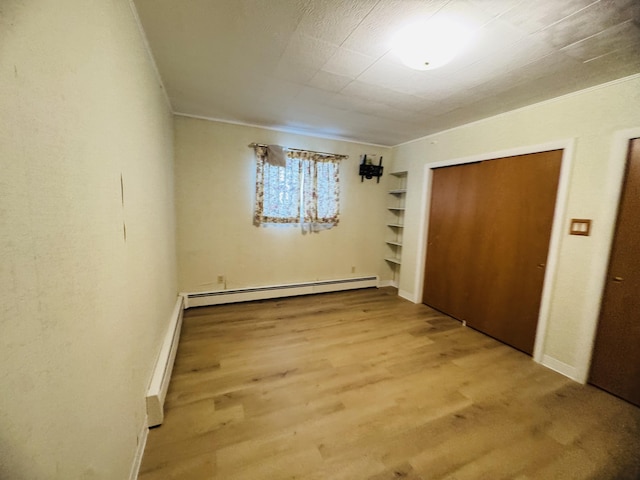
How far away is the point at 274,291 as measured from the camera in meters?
3.58

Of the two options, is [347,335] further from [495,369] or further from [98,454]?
[98,454]

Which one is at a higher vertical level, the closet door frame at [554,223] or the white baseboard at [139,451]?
the closet door frame at [554,223]

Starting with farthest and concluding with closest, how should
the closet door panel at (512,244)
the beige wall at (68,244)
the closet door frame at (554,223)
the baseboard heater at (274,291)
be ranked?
the baseboard heater at (274,291) < the closet door panel at (512,244) < the closet door frame at (554,223) < the beige wall at (68,244)

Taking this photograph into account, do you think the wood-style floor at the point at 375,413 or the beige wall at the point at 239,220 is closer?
the wood-style floor at the point at 375,413

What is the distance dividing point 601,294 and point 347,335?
2.17 metres

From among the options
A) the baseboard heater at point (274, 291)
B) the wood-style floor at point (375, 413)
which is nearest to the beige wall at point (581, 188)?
the wood-style floor at point (375, 413)

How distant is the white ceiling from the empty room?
0.06 ft

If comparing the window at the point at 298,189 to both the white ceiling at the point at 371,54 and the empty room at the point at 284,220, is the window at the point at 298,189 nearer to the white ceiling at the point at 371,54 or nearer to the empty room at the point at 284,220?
the empty room at the point at 284,220

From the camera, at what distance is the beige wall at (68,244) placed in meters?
0.49

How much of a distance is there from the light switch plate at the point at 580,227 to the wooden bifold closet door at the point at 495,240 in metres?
0.16

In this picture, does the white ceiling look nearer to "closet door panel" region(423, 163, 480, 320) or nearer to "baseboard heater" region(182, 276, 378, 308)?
"closet door panel" region(423, 163, 480, 320)

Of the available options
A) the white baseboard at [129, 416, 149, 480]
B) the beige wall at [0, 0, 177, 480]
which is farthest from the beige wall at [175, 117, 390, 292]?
the white baseboard at [129, 416, 149, 480]

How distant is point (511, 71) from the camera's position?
1.77m

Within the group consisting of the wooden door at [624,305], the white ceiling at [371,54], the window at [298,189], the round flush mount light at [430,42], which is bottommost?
the wooden door at [624,305]
